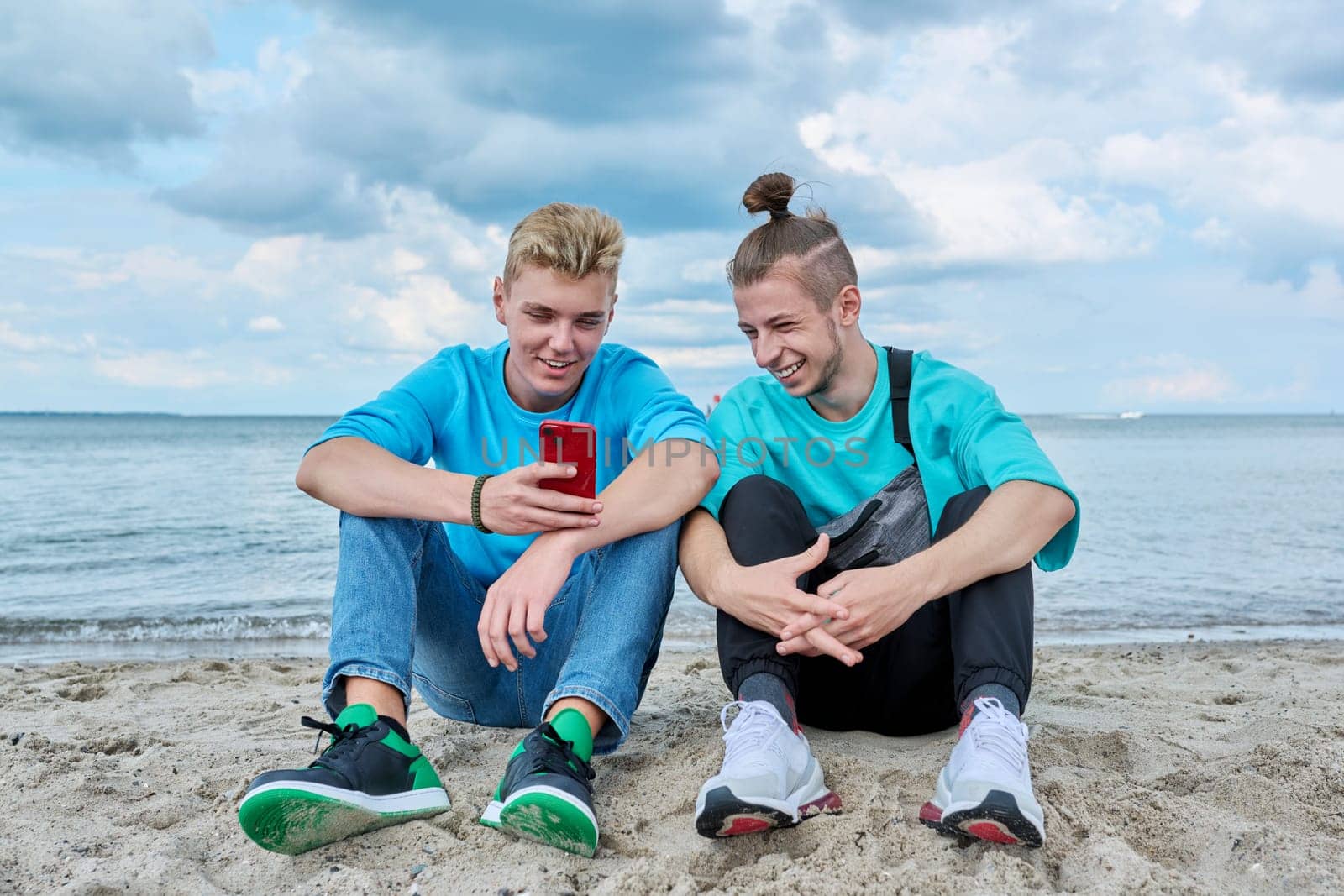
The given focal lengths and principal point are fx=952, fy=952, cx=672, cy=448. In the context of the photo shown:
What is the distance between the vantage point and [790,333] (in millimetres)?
3215

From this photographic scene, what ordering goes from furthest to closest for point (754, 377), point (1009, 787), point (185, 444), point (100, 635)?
point (185, 444), point (100, 635), point (754, 377), point (1009, 787)

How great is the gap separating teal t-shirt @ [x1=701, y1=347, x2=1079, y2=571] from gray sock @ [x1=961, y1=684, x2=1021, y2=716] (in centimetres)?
60

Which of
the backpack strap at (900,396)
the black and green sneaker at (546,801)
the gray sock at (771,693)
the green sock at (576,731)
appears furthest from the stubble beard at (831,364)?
the black and green sneaker at (546,801)

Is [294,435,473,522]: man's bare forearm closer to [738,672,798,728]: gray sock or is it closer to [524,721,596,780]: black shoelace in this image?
[524,721,596,780]: black shoelace

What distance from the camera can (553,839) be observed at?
2.38 m

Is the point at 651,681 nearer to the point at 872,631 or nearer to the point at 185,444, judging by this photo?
the point at 872,631

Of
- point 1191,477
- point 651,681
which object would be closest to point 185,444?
point 1191,477

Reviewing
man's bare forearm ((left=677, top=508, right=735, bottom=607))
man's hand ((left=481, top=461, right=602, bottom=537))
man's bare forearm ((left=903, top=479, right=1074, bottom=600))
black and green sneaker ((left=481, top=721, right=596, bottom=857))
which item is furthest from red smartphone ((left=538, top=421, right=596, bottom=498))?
man's bare forearm ((left=903, top=479, right=1074, bottom=600))

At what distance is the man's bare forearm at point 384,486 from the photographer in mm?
2834

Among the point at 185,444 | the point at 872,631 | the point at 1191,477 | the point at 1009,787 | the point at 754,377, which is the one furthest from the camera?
the point at 185,444

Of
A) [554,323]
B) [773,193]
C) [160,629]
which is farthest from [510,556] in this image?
[160,629]

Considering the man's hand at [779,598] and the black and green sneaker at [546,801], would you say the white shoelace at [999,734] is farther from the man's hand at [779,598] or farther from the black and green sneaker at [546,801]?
the black and green sneaker at [546,801]

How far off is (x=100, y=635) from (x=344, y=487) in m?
5.37

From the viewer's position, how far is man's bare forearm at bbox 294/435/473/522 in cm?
283
